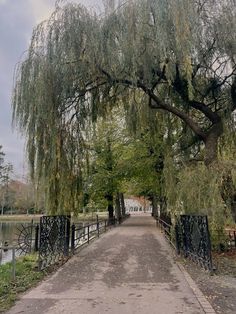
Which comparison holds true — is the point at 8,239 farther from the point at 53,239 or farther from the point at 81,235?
the point at 53,239

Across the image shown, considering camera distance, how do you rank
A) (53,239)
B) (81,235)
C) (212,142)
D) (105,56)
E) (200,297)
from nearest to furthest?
(200,297), (105,56), (53,239), (212,142), (81,235)

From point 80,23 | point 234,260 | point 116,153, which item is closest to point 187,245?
point 234,260

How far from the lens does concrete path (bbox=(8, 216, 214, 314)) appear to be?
513cm

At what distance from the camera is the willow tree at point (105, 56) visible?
8877mm

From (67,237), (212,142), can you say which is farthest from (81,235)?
(212,142)

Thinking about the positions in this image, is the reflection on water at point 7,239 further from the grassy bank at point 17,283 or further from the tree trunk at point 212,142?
the tree trunk at point 212,142

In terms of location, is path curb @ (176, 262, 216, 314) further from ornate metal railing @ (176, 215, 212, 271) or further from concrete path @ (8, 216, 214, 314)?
ornate metal railing @ (176, 215, 212, 271)

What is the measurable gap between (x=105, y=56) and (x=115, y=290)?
568cm

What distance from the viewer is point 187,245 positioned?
32.7ft

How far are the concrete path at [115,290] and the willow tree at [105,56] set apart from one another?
2.70 m

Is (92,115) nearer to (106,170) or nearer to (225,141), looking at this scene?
(225,141)

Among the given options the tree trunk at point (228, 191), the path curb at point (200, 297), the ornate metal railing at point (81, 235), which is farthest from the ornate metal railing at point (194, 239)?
the ornate metal railing at point (81, 235)

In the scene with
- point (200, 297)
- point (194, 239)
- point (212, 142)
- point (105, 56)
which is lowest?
point (200, 297)

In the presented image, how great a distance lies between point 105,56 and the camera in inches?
355
